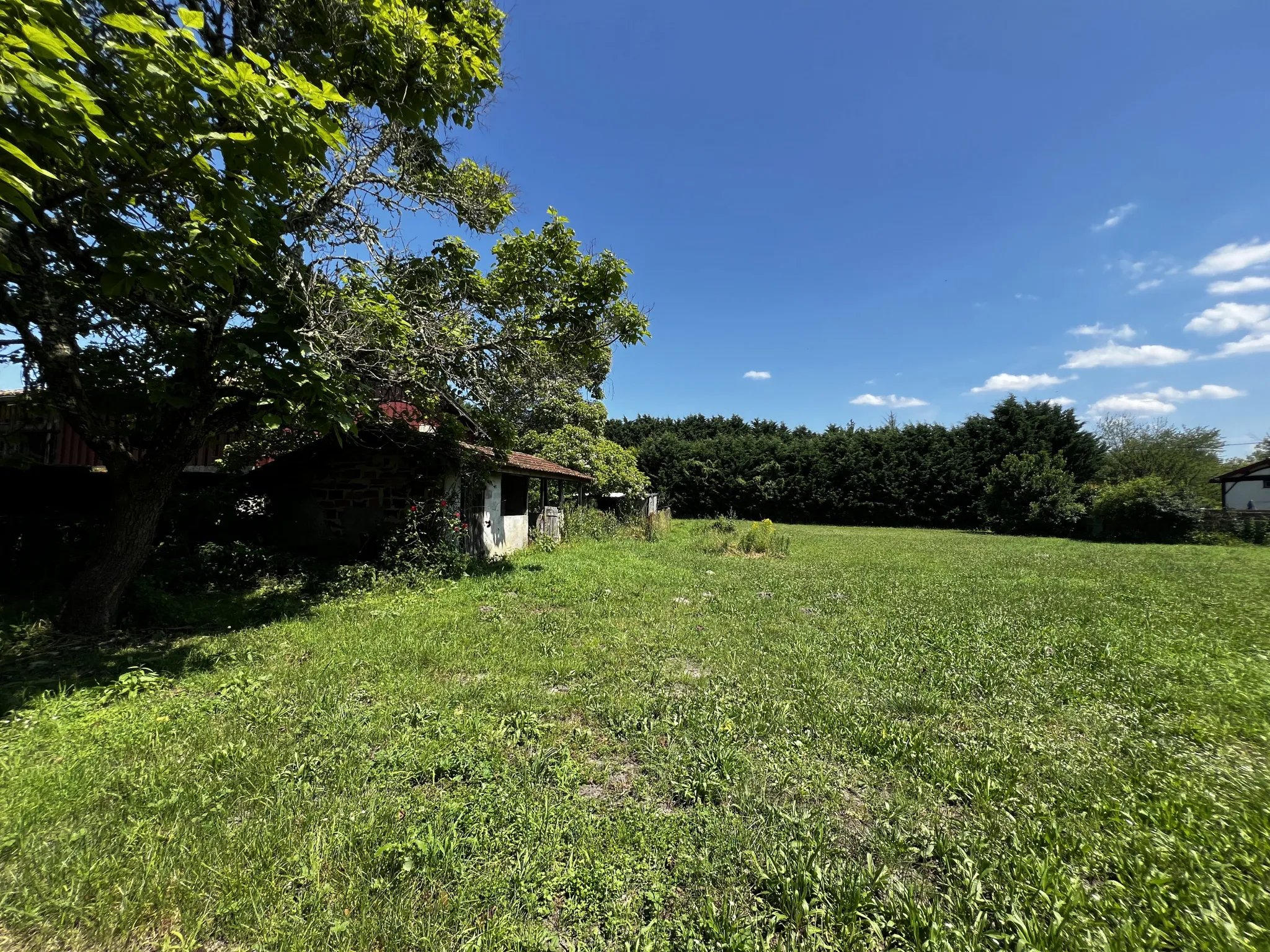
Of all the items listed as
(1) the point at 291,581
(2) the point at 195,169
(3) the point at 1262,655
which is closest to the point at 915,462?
(3) the point at 1262,655

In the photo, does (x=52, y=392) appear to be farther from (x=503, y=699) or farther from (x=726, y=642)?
(x=726, y=642)

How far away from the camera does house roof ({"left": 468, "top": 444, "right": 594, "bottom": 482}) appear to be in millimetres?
9501

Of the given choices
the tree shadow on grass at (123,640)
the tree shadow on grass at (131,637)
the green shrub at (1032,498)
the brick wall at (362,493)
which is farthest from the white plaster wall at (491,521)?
the green shrub at (1032,498)

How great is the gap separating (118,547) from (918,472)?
29533mm

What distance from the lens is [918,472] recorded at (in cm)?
2627

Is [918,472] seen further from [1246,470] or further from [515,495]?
[515,495]

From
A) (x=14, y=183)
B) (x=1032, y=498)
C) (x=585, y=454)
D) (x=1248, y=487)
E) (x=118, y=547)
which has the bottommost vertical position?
(x=118, y=547)

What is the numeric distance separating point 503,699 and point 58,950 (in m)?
2.28

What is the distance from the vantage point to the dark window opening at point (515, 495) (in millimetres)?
12203

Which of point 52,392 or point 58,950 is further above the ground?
point 52,392

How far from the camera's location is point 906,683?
14.0 feet

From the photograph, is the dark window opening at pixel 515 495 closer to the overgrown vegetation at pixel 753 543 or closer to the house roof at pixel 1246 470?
the overgrown vegetation at pixel 753 543

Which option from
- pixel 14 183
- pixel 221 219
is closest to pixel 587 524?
pixel 221 219

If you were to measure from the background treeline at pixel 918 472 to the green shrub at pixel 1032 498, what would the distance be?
0.05m
